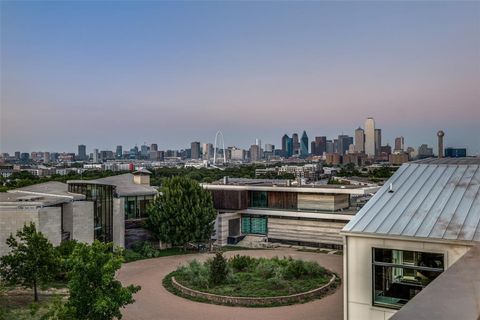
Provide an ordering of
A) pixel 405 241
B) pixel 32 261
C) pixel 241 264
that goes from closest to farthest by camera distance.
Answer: pixel 405 241 < pixel 32 261 < pixel 241 264

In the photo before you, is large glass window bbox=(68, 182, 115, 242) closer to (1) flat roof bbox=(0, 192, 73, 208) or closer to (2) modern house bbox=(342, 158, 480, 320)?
(1) flat roof bbox=(0, 192, 73, 208)

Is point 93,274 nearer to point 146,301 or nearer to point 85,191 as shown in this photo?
point 146,301

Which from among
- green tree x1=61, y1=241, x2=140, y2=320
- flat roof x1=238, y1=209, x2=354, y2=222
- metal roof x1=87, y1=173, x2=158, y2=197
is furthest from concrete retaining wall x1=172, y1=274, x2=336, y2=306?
metal roof x1=87, y1=173, x2=158, y2=197

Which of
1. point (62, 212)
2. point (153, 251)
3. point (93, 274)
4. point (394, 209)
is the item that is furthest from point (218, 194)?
point (394, 209)

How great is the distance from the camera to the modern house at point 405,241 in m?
9.78

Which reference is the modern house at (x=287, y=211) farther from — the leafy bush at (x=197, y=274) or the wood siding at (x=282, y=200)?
the leafy bush at (x=197, y=274)

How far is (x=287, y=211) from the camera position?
36.8 metres

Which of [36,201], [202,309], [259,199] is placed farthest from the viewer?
[259,199]

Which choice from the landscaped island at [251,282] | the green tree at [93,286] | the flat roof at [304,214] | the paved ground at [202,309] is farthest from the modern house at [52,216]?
the flat roof at [304,214]

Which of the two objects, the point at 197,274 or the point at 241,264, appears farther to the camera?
the point at 241,264

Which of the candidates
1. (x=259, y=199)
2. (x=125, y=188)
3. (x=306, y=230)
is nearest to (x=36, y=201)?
(x=125, y=188)

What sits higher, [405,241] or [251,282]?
[405,241]

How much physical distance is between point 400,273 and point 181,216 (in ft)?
78.6

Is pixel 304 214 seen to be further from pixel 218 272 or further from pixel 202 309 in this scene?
pixel 202 309
